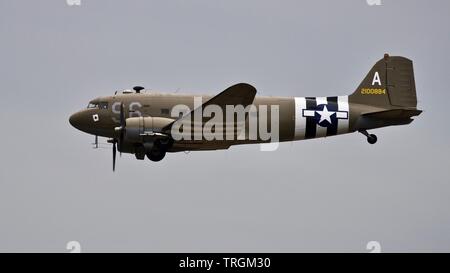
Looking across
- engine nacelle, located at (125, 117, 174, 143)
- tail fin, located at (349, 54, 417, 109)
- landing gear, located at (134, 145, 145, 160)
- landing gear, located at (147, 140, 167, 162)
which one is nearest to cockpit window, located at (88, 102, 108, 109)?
landing gear, located at (134, 145, 145, 160)

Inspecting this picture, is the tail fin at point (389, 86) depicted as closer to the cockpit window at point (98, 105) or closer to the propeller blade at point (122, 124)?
the propeller blade at point (122, 124)

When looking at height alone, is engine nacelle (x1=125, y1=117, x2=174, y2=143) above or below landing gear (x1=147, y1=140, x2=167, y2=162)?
above

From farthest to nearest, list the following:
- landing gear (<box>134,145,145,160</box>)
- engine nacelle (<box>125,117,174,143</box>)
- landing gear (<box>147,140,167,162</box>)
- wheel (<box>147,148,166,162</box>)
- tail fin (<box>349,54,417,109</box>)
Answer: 1. tail fin (<box>349,54,417,109</box>)
2. landing gear (<box>134,145,145,160</box>)
3. wheel (<box>147,148,166,162</box>)
4. landing gear (<box>147,140,167,162</box>)
5. engine nacelle (<box>125,117,174,143</box>)

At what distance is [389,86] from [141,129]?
32.1ft

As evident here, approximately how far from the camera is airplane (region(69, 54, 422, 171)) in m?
33.7

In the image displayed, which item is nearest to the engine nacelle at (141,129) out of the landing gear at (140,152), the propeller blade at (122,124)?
the propeller blade at (122,124)

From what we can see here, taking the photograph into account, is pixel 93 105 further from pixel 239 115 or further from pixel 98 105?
pixel 239 115

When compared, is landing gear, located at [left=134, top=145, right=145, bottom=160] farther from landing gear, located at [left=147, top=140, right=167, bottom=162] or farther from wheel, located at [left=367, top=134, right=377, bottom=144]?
wheel, located at [left=367, top=134, right=377, bottom=144]

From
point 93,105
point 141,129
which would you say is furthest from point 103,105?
point 141,129

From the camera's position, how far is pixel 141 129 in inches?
1314

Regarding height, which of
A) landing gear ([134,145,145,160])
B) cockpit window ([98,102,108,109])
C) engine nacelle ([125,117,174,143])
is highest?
cockpit window ([98,102,108,109])

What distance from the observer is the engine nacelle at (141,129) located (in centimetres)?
3331

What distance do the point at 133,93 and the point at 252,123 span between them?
4.26 metres

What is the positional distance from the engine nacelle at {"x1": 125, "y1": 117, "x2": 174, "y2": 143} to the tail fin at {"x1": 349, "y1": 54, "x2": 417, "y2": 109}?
26.0 feet
